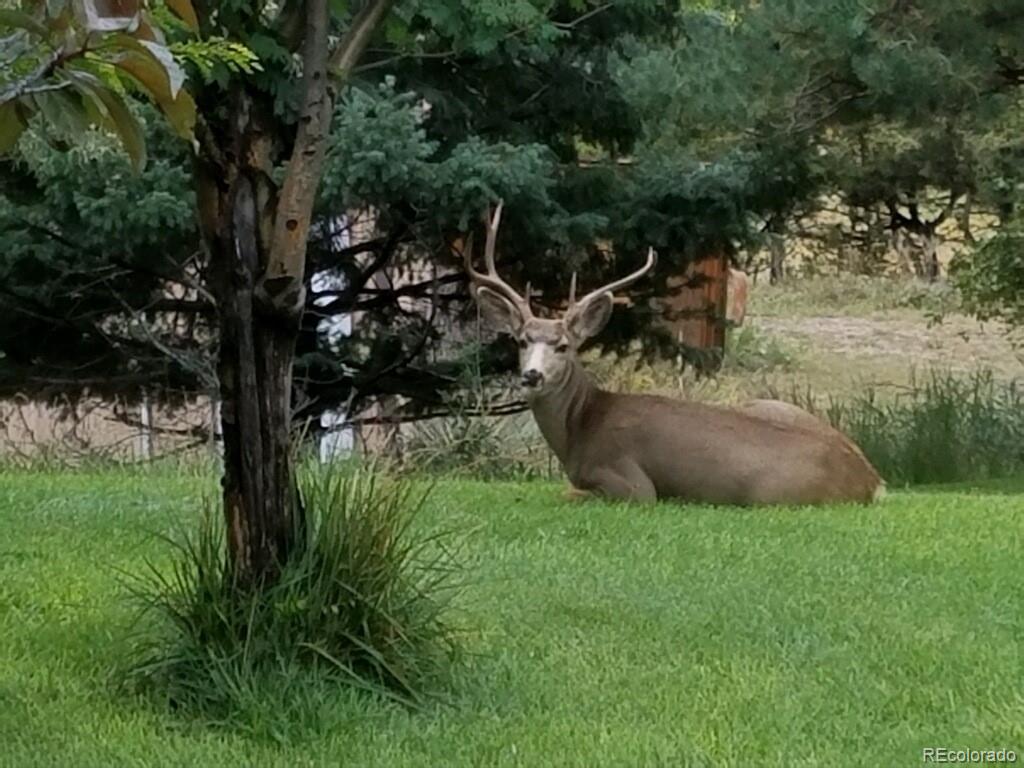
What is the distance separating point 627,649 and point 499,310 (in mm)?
4362

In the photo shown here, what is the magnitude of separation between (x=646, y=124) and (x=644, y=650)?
7.82m

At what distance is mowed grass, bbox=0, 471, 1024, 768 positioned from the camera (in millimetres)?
3928

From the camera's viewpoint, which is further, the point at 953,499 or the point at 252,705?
the point at 953,499

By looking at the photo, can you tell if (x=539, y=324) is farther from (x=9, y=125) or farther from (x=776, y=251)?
(x=776, y=251)

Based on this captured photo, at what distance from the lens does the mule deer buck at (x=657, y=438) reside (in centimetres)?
813

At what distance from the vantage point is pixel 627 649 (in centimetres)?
482

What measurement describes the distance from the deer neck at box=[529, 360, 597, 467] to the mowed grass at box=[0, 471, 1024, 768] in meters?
1.48

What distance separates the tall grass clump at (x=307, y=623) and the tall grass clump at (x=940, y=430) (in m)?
7.11

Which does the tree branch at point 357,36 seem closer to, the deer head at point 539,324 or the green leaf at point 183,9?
the green leaf at point 183,9

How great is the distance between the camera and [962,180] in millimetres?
13844

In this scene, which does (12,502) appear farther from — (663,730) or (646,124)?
(646,124)

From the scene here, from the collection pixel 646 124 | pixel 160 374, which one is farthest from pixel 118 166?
pixel 646 124

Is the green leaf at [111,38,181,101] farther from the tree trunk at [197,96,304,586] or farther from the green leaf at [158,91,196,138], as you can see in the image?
the tree trunk at [197,96,304,586]

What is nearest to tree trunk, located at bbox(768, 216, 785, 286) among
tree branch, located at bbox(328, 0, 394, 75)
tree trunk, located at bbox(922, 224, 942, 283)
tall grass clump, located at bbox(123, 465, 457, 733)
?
tree trunk, located at bbox(922, 224, 942, 283)
